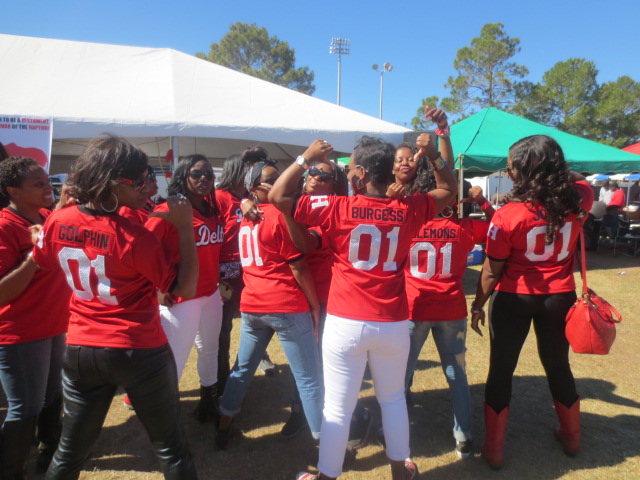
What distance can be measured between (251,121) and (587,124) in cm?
2835

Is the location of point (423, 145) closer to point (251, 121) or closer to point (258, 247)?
point (258, 247)

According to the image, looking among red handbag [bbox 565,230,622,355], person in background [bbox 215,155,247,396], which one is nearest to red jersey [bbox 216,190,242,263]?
person in background [bbox 215,155,247,396]

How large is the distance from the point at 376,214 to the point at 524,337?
4.39 ft

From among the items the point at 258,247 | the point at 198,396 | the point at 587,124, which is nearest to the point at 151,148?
the point at 198,396

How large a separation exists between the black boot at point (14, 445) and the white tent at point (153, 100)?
4.74m

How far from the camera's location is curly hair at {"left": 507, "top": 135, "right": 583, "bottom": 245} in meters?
2.36

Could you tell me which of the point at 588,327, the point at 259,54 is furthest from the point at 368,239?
the point at 259,54

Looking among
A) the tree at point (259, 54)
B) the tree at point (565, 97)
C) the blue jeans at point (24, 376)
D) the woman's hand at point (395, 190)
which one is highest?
the tree at point (259, 54)

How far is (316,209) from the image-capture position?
206 centimetres

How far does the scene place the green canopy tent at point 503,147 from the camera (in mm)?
8578

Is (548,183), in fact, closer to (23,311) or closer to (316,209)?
(316,209)

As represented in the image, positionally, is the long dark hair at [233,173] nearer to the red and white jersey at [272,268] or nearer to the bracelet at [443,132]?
the red and white jersey at [272,268]

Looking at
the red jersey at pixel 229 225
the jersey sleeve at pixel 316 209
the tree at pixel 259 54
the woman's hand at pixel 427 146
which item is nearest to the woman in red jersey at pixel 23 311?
the red jersey at pixel 229 225

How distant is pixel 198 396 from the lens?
3582 mm
